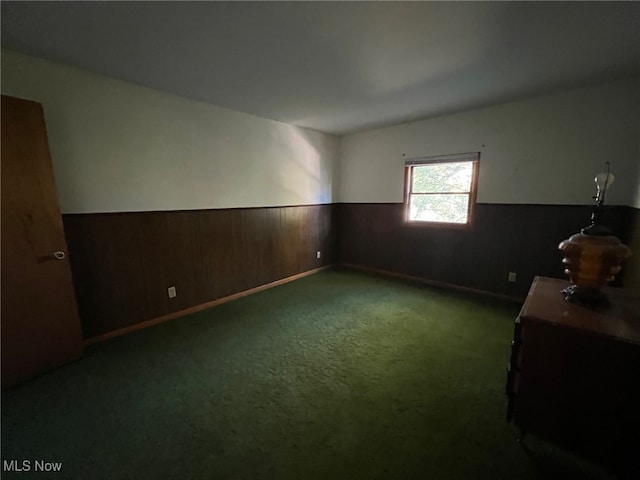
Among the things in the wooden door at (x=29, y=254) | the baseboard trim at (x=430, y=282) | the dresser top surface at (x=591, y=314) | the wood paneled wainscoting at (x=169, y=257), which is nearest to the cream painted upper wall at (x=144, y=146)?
the wood paneled wainscoting at (x=169, y=257)

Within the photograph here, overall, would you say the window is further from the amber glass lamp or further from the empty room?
the amber glass lamp

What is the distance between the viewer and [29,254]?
1940mm

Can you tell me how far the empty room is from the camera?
55.1 inches

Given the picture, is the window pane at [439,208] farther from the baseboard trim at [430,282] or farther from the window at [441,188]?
the baseboard trim at [430,282]

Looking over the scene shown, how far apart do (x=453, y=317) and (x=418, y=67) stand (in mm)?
2461

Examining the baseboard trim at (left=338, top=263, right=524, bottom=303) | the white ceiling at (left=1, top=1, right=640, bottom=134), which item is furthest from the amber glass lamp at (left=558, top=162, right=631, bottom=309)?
the baseboard trim at (left=338, top=263, right=524, bottom=303)

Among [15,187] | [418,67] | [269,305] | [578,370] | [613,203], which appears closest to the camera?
[578,370]

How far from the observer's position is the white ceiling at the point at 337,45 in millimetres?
1543

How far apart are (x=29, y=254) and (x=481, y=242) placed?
4480mm

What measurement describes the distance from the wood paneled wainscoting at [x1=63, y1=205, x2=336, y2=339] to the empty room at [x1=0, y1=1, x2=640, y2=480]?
0.07ft

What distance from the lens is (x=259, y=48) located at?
1943 millimetres

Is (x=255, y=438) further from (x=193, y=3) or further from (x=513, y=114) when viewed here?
(x=513, y=114)

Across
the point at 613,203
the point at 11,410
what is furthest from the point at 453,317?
the point at 11,410

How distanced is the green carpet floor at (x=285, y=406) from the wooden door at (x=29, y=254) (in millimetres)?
232
